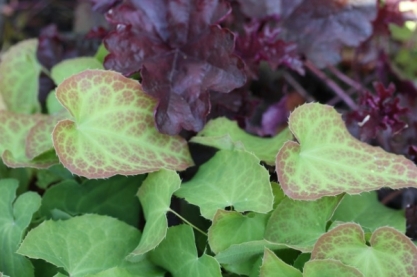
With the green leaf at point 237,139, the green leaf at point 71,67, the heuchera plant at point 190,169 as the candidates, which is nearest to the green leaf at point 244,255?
the heuchera plant at point 190,169

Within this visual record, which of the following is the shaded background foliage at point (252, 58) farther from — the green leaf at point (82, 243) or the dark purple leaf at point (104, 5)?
the green leaf at point (82, 243)

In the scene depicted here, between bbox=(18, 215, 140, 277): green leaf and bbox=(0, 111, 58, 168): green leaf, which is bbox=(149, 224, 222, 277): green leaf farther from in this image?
bbox=(0, 111, 58, 168): green leaf

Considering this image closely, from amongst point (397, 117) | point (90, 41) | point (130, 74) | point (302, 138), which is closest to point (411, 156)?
point (397, 117)

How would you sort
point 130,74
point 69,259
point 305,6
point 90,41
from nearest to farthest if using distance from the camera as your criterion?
point 69,259, point 130,74, point 305,6, point 90,41

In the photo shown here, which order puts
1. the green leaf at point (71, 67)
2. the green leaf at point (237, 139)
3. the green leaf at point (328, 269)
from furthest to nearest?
the green leaf at point (71, 67) < the green leaf at point (237, 139) < the green leaf at point (328, 269)

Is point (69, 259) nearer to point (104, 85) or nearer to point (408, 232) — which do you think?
point (104, 85)

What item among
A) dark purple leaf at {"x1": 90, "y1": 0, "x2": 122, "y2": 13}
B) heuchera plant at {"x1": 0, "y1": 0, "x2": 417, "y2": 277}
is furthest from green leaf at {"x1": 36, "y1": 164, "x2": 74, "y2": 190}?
dark purple leaf at {"x1": 90, "y1": 0, "x2": 122, "y2": 13}
